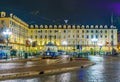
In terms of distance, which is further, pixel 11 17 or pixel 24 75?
pixel 11 17

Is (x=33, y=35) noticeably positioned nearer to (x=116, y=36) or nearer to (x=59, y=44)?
(x=59, y=44)

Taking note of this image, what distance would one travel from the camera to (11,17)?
407 feet

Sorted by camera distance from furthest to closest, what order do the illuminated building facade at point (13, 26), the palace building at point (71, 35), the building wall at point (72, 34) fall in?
the building wall at point (72, 34)
the palace building at point (71, 35)
the illuminated building facade at point (13, 26)

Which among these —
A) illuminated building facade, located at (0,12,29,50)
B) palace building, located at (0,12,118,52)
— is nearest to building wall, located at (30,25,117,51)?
palace building, located at (0,12,118,52)

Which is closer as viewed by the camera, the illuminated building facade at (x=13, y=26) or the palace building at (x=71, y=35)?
the illuminated building facade at (x=13, y=26)

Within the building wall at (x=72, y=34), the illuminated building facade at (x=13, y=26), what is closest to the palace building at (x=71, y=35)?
the building wall at (x=72, y=34)

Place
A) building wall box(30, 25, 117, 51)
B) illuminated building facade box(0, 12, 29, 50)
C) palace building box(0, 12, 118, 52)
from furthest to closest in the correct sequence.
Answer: building wall box(30, 25, 117, 51)
palace building box(0, 12, 118, 52)
illuminated building facade box(0, 12, 29, 50)

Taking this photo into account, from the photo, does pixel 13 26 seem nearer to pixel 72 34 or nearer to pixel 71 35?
pixel 71 35

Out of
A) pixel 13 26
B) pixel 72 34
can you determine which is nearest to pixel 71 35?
pixel 72 34

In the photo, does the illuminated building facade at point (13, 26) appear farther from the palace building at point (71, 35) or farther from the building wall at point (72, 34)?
the building wall at point (72, 34)

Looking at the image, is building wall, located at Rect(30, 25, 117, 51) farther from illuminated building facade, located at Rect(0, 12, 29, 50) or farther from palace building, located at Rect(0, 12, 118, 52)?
illuminated building facade, located at Rect(0, 12, 29, 50)

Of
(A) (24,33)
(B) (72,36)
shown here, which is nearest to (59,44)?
(B) (72,36)

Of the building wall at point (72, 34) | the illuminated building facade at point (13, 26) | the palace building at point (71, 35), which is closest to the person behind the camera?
the illuminated building facade at point (13, 26)

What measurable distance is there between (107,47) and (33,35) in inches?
1811
